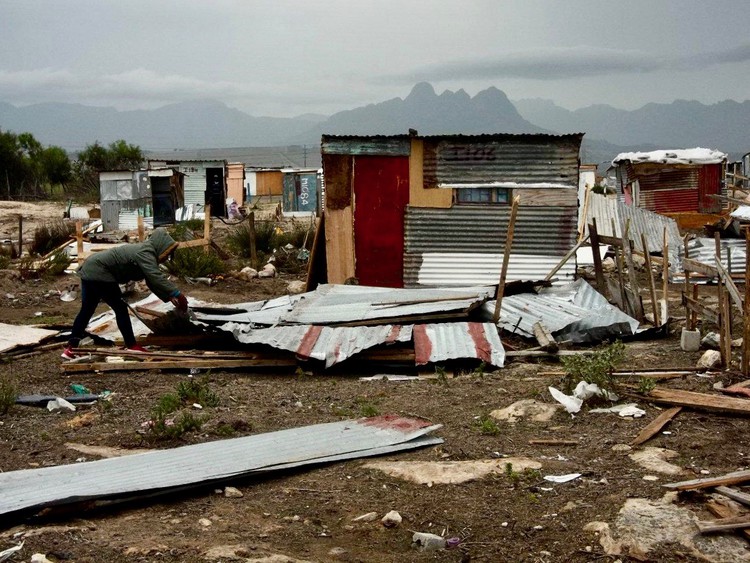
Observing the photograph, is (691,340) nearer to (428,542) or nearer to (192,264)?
(428,542)

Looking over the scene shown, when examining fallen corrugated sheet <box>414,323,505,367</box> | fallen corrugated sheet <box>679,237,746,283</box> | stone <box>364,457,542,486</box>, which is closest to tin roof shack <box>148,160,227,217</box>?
fallen corrugated sheet <box>679,237,746,283</box>

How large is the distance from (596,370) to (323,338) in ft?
10.6

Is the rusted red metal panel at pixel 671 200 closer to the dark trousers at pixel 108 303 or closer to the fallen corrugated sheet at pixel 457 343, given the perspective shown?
the fallen corrugated sheet at pixel 457 343

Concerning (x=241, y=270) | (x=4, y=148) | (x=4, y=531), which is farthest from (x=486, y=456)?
(x=4, y=148)

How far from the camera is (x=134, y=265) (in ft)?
28.2

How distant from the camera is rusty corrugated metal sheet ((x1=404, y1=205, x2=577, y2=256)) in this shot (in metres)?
13.7

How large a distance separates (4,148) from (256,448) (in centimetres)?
4210

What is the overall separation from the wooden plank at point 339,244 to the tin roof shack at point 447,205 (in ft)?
0.06

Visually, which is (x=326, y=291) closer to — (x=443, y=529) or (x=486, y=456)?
(x=486, y=456)

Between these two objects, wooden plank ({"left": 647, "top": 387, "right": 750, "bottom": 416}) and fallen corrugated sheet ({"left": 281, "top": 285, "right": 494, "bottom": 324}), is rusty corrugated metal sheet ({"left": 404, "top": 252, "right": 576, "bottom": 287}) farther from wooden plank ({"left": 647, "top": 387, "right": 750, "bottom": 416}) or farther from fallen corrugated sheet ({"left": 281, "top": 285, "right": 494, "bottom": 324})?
wooden plank ({"left": 647, "top": 387, "right": 750, "bottom": 416})

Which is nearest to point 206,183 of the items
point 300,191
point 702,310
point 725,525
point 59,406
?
point 300,191

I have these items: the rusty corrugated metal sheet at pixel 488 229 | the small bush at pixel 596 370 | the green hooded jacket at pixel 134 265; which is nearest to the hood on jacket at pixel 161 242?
the green hooded jacket at pixel 134 265

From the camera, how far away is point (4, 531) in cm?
391

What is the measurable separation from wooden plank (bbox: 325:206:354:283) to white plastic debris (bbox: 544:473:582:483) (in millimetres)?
9457
